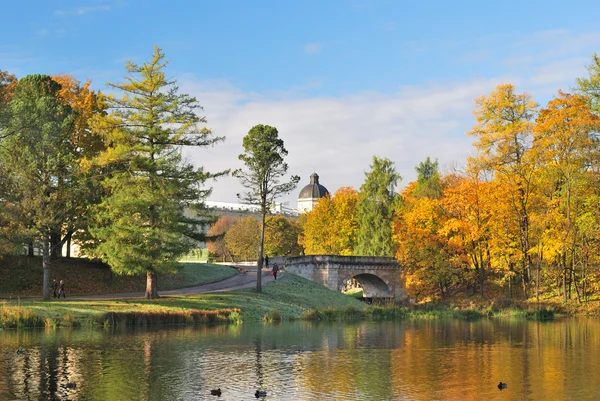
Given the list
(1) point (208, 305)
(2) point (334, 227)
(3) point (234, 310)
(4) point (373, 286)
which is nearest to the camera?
(3) point (234, 310)

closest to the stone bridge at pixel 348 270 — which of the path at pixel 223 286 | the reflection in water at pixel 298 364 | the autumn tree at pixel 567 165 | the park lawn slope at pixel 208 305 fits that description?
the path at pixel 223 286

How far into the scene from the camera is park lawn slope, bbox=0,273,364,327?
38.2 metres

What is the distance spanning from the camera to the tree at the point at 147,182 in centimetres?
4406

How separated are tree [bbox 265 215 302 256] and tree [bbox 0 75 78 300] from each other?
54.8m

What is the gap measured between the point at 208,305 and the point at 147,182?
8.41 meters

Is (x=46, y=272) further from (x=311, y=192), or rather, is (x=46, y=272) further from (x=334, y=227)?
(x=311, y=192)

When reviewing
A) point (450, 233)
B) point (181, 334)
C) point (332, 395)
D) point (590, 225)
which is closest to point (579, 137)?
point (590, 225)

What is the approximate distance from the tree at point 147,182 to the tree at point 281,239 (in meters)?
53.1

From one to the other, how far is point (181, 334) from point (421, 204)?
1332 inches

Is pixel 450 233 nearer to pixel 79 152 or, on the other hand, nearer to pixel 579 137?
pixel 579 137

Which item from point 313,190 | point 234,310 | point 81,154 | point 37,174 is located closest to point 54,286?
point 37,174

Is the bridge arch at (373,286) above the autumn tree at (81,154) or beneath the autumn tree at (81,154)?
beneath

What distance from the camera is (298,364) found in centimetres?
2523

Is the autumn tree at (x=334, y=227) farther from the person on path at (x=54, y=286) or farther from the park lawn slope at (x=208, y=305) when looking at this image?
the person on path at (x=54, y=286)
